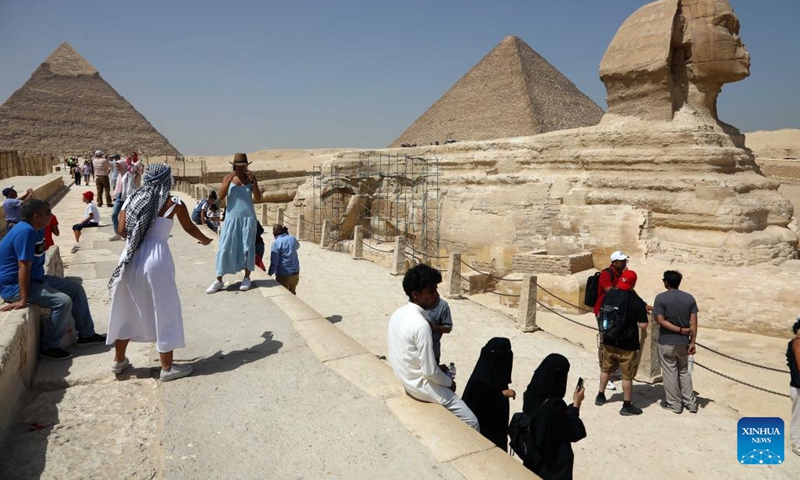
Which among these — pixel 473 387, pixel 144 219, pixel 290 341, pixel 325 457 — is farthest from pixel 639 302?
pixel 144 219

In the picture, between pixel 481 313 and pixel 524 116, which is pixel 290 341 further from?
pixel 524 116

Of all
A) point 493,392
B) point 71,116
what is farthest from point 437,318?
point 71,116

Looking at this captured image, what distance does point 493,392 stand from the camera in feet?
9.43

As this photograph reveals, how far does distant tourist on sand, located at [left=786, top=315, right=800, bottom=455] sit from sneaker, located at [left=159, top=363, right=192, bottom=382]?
14.0 ft

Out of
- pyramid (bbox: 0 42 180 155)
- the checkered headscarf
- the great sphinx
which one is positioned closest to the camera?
the checkered headscarf

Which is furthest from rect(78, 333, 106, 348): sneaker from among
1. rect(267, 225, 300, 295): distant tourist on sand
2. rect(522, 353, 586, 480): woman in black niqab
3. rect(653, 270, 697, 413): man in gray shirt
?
rect(653, 270, 697, 413): man in gray shirt

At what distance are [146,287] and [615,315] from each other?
3.66 m

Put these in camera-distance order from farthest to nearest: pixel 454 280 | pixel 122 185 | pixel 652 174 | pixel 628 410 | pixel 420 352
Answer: pixel 122 185 < pixel 454 280 < pixel 652 174 < pixel 628 410 < pixel 420 352

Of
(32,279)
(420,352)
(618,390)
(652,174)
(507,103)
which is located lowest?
(618,390)

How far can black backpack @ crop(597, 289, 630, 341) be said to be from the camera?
439 centimetres

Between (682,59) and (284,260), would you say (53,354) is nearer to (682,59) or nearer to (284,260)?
(284,260)

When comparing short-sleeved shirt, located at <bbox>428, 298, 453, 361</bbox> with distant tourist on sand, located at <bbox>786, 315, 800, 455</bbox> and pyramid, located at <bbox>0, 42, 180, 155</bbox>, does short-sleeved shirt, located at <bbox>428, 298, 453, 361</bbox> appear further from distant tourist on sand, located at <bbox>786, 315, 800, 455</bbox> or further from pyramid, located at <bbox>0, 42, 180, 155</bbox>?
pyramid, located at <bbox>0, 42, 180, 155</bbox>

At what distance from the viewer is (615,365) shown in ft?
15.1

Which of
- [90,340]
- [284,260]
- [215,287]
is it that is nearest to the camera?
[90,340]
